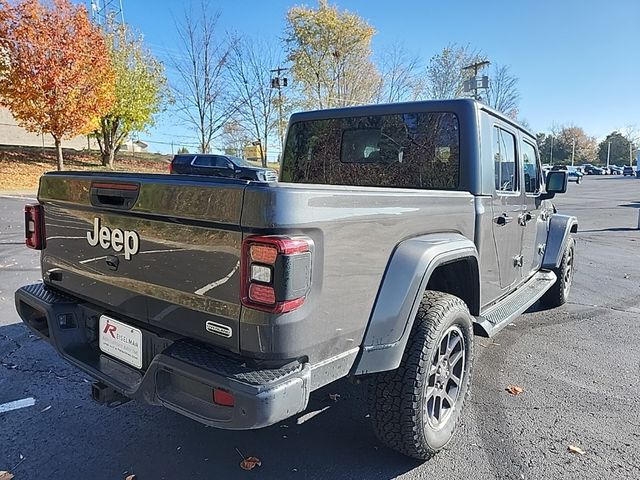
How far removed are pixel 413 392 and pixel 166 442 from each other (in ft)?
4.74

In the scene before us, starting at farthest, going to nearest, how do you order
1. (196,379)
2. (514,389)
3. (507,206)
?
(507,206) < (514,389) < (196,379)

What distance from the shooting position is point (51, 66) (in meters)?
18.3

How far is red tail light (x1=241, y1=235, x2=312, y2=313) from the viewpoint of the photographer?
5.66 feet

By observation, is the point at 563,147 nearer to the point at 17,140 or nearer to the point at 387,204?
the point at 17,140

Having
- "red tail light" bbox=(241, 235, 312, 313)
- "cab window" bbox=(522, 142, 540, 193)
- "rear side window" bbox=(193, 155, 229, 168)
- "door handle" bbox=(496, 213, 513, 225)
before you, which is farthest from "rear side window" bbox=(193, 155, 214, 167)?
"red tail light" bbox=(241, 235, 312, 313)

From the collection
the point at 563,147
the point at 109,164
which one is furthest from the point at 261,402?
the point at 563,147

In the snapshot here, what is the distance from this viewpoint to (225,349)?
6.38 feet

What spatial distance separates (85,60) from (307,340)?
21055 mm

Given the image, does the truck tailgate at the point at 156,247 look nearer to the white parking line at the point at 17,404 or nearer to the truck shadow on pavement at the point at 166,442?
the truck shadow on pavement at the point at 166,442

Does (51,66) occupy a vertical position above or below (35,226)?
above

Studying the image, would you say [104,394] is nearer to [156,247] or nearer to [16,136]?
[156,247]

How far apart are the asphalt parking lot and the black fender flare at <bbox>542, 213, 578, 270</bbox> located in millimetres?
999

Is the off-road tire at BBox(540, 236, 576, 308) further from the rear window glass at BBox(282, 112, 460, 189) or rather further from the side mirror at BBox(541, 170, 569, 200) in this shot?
the rear window glass at BBox(282, 112, 460, 189)

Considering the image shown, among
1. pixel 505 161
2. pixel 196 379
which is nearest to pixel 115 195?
pixel 196 379
